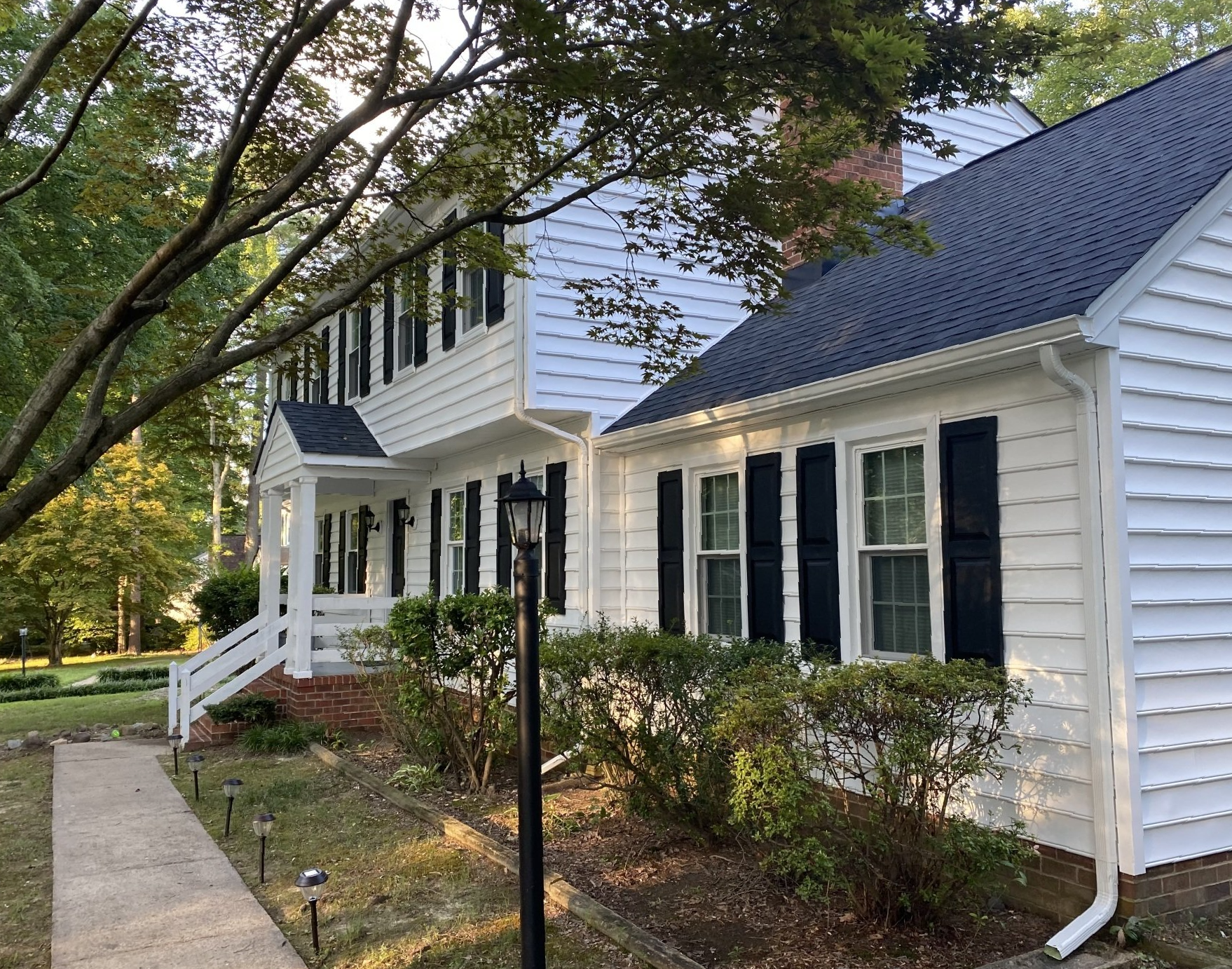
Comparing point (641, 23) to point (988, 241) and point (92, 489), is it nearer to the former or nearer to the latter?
point (988, 241)

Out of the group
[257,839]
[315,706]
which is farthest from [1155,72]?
[257,839]

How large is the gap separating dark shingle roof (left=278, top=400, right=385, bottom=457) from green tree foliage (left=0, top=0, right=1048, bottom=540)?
13.8 feet

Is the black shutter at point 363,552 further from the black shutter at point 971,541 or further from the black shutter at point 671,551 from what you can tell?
the black shutter at point 971,541

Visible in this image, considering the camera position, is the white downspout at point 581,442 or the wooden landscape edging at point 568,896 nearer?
the wooden landscape edging at point 568,896

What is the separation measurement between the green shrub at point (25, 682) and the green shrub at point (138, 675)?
3.02 ft

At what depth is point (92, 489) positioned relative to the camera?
2312 cm

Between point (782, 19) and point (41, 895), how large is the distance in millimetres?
6967

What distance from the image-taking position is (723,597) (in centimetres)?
814

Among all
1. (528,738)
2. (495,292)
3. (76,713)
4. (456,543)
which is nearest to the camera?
(528,738)

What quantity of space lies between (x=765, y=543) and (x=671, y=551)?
1399 millimetres

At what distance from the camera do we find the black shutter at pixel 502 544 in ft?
37.3

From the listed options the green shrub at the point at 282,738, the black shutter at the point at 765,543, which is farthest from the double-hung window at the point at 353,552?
the black shutter at the point at 765,543

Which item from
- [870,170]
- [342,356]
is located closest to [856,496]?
[870,170]

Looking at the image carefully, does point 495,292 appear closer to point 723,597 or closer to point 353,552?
point 723,597
